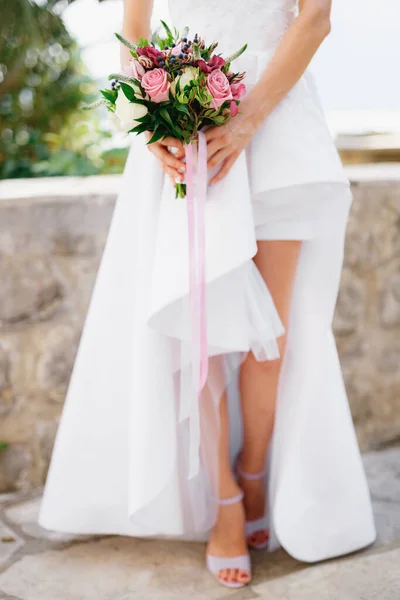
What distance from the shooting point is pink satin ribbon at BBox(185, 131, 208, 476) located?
1.71 metres

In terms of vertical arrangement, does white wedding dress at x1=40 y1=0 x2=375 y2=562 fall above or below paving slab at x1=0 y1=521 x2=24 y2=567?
above

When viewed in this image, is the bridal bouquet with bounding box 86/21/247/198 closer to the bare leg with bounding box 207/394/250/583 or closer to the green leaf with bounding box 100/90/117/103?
the green leaf with bounding box 100/90/117/103

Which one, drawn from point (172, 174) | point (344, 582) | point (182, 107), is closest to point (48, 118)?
point (172, 174)

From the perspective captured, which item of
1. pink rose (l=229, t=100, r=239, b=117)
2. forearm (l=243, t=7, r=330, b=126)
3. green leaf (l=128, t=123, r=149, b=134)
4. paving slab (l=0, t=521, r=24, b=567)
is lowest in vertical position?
paving slab (l=0, t=521, r=24, b=567)

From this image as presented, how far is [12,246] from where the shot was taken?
237 centimetres

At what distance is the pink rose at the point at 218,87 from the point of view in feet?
5.00

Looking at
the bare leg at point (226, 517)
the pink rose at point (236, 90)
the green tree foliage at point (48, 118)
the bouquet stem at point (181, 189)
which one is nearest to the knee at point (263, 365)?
the bare leg at point (226, 517)

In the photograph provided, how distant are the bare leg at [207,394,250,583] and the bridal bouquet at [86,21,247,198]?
88 cm

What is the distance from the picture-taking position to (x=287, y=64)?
1779mm

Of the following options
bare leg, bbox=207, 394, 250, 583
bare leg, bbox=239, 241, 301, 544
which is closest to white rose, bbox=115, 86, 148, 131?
bare leg, bbox=239, 241, 301, 544

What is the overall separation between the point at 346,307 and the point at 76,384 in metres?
1.16

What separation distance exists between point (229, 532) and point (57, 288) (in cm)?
102

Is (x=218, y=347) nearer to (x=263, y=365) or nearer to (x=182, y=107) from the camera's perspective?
(x=263, y=365)

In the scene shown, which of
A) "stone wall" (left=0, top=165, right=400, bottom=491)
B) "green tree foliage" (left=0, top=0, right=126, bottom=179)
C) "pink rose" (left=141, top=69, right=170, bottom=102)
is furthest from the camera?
"green tree foliage" (left=0, top=0, right=126, bottom=179)
